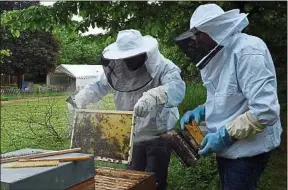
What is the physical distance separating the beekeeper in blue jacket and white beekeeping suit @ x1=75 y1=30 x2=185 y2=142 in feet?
1.21

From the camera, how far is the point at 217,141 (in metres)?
1.80

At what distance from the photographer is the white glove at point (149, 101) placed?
206cm

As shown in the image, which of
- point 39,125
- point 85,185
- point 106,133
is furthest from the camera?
point 106,133

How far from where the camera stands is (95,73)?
2.25 meters

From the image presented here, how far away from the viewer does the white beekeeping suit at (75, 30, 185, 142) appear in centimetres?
221

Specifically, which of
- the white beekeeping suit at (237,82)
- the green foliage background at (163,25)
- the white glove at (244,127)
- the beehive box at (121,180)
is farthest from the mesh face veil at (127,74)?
the white glove at (244,127)

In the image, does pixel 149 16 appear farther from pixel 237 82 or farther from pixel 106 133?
pixel 237 82

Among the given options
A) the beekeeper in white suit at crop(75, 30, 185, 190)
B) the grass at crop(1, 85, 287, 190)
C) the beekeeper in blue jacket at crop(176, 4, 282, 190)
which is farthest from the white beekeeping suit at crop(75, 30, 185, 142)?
the beekeeper in blue jacket at crop(176, 4, 282, 190)

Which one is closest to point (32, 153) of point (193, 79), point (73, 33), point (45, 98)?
point (45, 98)

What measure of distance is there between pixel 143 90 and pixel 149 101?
30 cm

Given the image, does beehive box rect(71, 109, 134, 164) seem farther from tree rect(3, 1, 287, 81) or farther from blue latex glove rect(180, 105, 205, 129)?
tree rect(3, 1, 287, 81)

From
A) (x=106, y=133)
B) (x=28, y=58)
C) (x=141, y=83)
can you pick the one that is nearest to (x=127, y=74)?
(x=141, y=83)

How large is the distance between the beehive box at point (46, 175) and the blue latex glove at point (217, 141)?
666mm

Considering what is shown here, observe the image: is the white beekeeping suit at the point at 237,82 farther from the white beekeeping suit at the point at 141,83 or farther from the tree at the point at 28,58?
the tree at the point at 28,58
